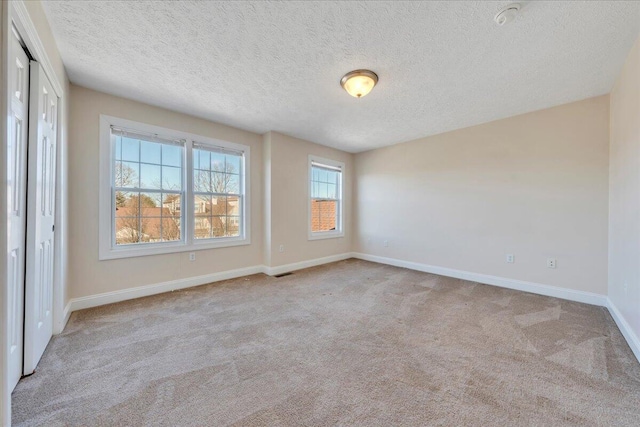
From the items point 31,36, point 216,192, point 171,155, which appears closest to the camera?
point 31,36

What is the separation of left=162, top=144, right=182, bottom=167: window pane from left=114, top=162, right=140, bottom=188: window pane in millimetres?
336

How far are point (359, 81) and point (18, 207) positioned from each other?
2.72m

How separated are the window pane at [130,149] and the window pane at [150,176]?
121 mm

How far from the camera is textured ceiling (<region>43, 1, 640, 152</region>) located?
67.6 inches

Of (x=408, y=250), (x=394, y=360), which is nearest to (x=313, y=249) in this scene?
(x=408, y=250)

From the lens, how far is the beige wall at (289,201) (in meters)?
4.29

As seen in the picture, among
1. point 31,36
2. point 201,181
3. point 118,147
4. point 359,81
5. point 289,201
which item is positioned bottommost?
point 289,201

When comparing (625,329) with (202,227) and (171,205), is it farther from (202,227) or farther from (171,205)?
(171,205)

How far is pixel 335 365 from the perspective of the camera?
1805mm

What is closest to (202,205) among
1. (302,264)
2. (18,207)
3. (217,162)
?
(217,162)

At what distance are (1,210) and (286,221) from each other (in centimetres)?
346

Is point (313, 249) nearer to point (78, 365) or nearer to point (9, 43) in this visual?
point (78, 365)

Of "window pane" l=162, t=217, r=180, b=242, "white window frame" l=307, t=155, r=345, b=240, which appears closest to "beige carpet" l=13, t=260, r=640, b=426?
"window pane" l=162, t=217, r=180, b=242

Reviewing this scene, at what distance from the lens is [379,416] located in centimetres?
136
